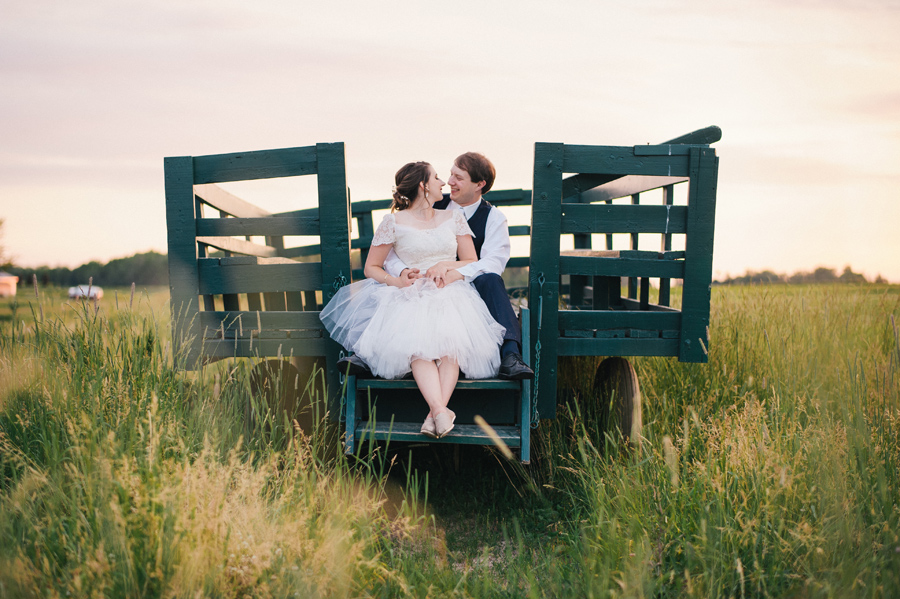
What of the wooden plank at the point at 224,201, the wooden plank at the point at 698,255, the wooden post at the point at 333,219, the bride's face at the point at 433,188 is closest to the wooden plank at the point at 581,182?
the wooden plank at the point at 698,255

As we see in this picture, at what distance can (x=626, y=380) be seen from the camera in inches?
179

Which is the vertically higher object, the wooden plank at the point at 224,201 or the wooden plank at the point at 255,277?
the wooden plank at the point at 224,201

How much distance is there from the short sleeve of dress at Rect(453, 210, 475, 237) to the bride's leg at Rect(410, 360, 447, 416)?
1184 mm

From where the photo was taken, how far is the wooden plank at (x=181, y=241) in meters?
4.23

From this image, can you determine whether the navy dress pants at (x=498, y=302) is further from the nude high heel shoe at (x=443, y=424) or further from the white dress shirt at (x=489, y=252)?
the nude high heel shoe at (x=443, y=424)

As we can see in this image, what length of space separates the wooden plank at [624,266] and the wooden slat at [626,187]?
0.65 metres

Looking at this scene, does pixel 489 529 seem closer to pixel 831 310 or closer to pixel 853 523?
pixel 853 523

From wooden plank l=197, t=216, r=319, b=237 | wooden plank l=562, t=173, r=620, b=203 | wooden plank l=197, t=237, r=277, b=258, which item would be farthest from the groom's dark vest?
wooden plank l=197, t=237, r=277, b=258

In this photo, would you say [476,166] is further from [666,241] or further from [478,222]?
[666,241]

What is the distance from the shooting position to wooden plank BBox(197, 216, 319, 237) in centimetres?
412

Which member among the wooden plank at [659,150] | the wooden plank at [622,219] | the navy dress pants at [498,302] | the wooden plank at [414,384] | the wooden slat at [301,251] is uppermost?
the wooden plank at [659,150]

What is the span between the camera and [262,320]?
429cm

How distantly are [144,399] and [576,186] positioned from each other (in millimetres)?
3783

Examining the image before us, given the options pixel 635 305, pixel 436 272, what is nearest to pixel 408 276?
pixel 436 272
